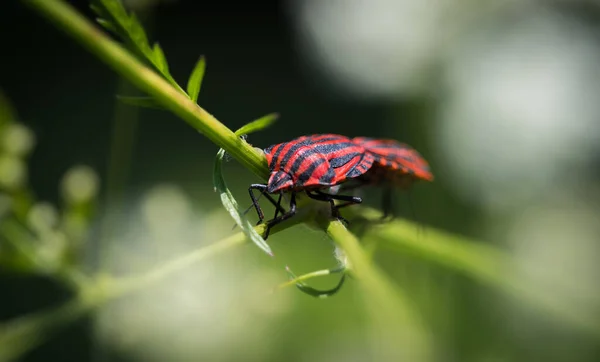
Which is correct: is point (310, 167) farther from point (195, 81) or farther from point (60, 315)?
point (60, 315)

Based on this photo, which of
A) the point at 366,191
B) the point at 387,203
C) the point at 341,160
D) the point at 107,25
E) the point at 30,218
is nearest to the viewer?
the point at 107,25

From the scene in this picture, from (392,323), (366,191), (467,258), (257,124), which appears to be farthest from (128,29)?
(467,258)

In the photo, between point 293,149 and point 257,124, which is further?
point 293,149

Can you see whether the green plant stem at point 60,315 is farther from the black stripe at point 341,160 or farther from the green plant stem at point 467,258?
the green plant stem at point 467,258

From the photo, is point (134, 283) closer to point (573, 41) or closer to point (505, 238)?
point (505, 238)

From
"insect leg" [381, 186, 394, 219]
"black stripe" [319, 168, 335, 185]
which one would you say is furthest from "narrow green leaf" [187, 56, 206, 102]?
"insect leg" [381, 186, 394, 219]

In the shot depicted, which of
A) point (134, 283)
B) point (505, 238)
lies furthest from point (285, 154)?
point (505, 238)
